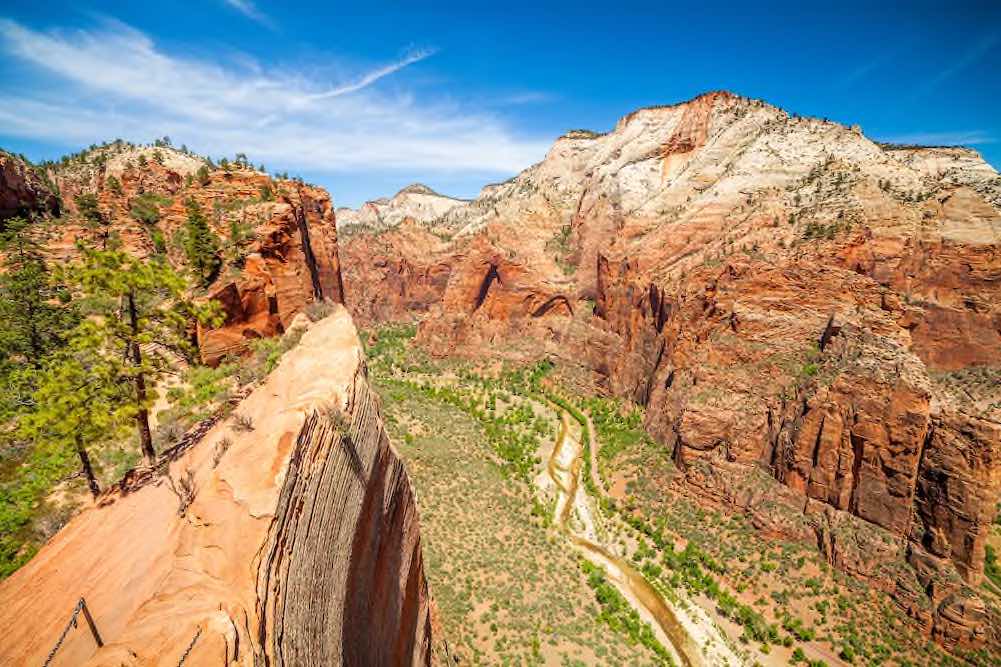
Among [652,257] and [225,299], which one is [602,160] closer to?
[652,257]

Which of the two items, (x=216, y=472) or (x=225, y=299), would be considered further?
(x=225, y=299)

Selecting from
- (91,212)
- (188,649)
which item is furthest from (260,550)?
(91,212)

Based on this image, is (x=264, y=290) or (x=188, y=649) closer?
(x=188, y=649)

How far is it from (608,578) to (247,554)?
113 ft

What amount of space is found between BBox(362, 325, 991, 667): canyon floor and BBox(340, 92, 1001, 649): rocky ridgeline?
261 centimetres

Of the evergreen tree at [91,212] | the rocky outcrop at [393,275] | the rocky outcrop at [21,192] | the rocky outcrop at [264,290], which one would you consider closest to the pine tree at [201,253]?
the rocky outcrop at [264,290]

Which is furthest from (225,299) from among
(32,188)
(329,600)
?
(32,188)

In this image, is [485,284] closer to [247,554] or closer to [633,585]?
[633,585]

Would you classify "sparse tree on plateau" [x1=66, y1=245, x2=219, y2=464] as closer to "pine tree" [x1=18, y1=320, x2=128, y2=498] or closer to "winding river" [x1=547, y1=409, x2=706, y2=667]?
"pine tree" [x1=18, y1=320, x2=128, y2=498]

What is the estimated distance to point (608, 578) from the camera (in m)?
34.3

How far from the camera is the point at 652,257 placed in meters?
58.7

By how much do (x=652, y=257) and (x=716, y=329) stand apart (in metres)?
18.0

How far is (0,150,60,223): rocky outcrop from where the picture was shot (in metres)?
28.6

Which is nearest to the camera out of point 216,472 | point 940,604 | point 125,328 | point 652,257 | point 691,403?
point 216,472
